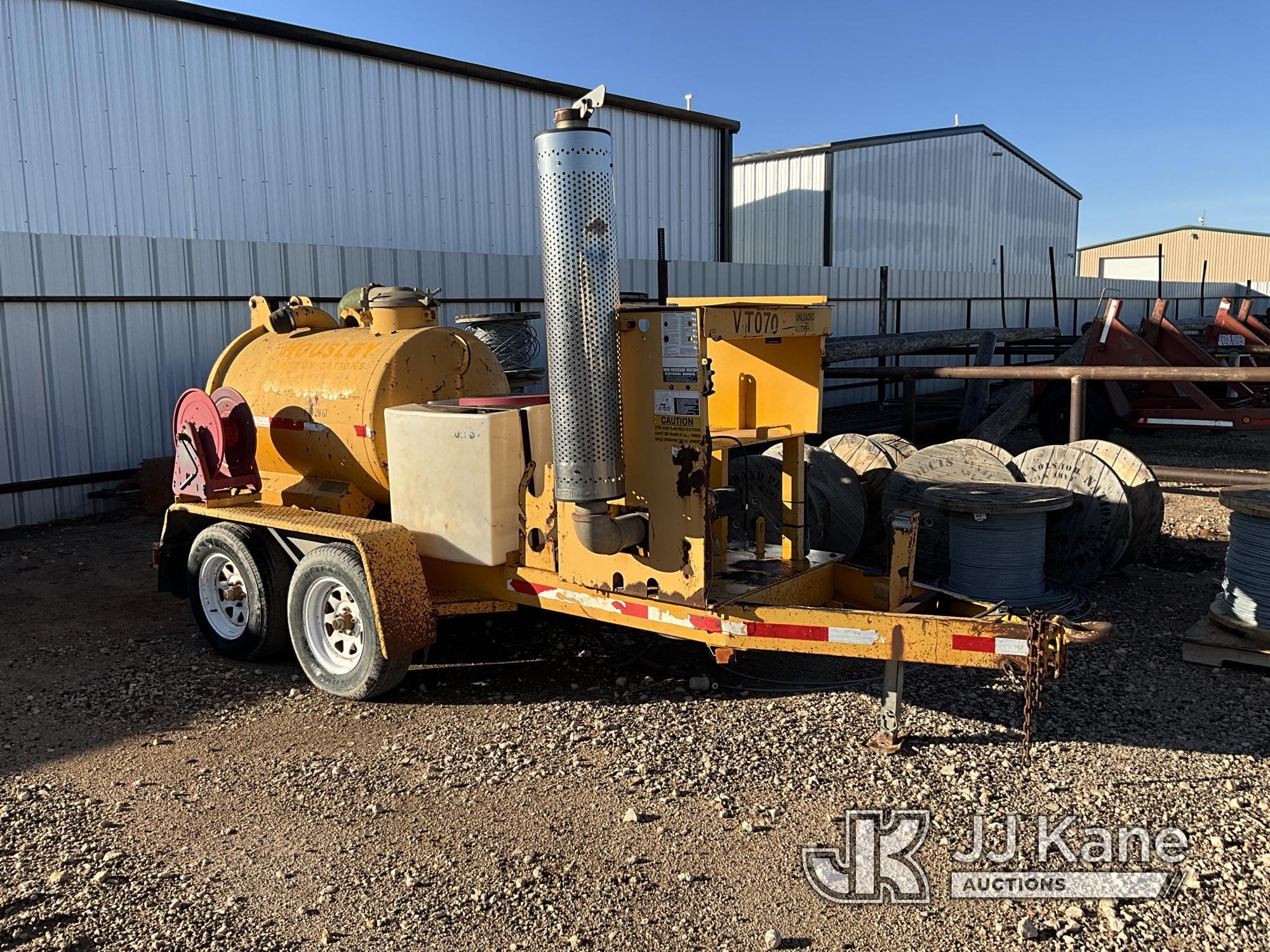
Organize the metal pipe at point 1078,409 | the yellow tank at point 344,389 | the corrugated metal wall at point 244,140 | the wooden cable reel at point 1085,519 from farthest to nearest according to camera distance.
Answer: the corrugated metal wall at point 244,140 < the metal pipe at point 1078,409 < the wooden cable reel at point 1085,519 < the yellow tank at point 344,389

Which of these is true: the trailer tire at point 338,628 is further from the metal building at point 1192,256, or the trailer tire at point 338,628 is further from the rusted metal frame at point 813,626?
the metal building at point 1192,256

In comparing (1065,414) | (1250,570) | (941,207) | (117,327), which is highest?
(941,207)

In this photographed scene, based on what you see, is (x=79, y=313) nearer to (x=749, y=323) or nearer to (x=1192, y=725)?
(x=749, y=323)

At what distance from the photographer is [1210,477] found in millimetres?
8336

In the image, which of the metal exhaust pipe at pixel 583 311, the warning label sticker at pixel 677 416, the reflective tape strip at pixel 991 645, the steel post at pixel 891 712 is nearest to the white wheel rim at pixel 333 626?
the metal exhaust pipe at pixel 583 311

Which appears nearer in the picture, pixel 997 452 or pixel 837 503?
pixel 997 452

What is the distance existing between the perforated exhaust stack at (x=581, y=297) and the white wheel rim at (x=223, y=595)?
2856mm

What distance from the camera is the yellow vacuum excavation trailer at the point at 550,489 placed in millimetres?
4543

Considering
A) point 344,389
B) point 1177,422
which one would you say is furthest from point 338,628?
point 1177,422

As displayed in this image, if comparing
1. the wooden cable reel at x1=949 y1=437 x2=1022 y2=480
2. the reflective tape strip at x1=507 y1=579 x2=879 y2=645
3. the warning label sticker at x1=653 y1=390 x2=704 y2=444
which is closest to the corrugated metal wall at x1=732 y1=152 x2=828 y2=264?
the wooden cable reel at x1=949 y1=437 x2=1022 y2=480

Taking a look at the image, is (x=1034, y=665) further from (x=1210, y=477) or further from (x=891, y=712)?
(x=1210, y=477)

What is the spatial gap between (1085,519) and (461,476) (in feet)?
→ 15.5

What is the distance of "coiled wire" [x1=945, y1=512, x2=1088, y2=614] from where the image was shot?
21.9ft

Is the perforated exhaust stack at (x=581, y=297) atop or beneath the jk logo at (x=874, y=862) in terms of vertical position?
atop
